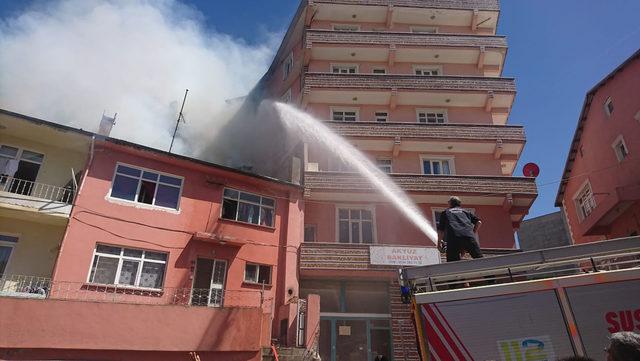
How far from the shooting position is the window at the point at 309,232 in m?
22.8

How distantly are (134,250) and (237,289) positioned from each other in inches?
182

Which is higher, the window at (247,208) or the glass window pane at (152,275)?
the window at (247,208)

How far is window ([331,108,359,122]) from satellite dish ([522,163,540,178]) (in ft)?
35.7

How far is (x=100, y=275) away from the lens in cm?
1602

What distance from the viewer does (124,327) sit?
1341cm

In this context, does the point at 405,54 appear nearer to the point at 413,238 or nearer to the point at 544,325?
the point at 413,238

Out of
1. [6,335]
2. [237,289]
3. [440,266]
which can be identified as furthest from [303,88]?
[440,266]

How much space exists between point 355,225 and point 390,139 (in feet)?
19.2

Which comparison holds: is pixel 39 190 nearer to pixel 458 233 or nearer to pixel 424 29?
pixel 458 233


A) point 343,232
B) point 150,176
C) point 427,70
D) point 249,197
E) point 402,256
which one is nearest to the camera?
point 150,176

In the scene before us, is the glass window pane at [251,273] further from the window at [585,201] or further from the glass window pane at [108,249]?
the window at [585,201]

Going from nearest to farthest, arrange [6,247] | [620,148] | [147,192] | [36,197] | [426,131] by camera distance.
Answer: [6,247]
[36,197]
[147,192]
[620,148]
[426,131]

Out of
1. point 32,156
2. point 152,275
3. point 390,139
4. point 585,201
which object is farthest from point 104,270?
point 585,201

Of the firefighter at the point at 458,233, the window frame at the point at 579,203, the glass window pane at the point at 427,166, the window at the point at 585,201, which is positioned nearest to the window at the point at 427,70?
the glass window pane at the point at 427,166
